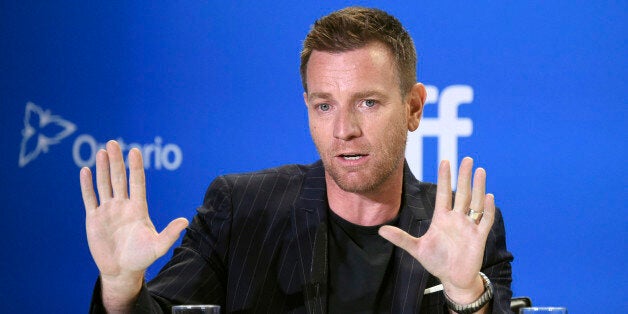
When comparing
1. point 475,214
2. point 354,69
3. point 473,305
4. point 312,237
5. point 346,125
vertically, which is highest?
point 354,69

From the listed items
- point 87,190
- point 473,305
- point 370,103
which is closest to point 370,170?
point 370,103

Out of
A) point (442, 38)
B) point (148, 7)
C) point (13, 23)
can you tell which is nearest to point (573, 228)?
point (442, 38)

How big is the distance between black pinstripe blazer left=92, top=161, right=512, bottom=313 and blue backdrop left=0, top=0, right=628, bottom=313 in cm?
95

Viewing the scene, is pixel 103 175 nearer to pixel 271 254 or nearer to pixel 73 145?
pixel 271 254

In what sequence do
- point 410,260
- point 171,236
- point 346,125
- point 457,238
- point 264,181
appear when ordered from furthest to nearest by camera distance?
point 264,181, point 410,260, point 346,125, point 457,238, point 171,236

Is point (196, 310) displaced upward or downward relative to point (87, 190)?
downward

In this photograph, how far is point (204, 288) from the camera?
2.32 meters

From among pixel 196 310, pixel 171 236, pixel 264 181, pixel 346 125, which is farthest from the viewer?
pixel 264 181

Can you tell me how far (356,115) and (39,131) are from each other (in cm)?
179

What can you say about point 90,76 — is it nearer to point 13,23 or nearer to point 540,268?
point 13,23

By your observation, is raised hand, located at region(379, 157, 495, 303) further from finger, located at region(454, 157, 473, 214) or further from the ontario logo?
the ontario logo

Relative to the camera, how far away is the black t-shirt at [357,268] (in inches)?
91.7

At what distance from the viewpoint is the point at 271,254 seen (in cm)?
239

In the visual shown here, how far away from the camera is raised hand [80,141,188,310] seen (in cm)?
189
